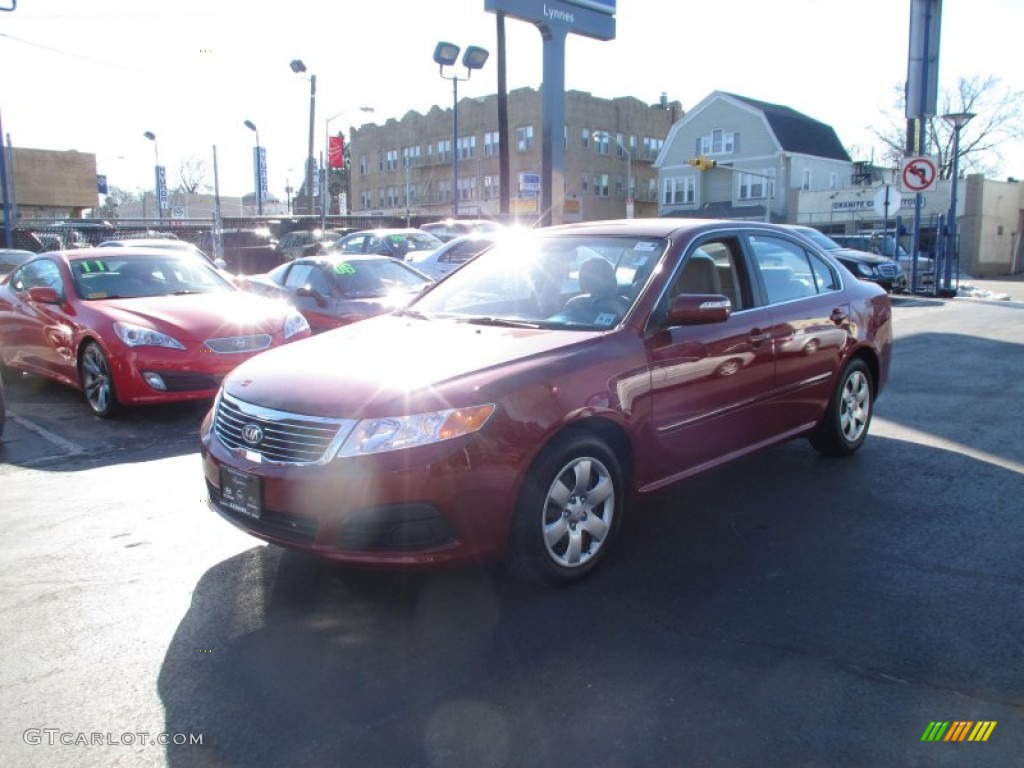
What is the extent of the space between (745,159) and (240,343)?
4941 centimetres

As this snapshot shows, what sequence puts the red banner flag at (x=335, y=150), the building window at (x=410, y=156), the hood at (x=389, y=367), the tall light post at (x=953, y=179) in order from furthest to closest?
the building window at (x=410, y=156)
the red banner flag at (x=335, y=150)
the tall light post at (x=953, y=179)
the hood at (x=389, y=367)

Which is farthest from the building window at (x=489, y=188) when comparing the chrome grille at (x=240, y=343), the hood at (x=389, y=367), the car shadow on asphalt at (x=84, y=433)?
the hood at (x=389, y=367)

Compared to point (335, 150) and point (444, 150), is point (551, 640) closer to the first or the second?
point (335, 150)

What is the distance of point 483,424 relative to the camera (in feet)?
11.5

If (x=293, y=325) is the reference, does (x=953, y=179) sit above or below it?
above

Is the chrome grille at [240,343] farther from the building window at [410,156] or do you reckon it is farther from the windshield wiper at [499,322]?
the building window at [410,156]

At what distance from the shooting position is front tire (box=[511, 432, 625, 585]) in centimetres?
365

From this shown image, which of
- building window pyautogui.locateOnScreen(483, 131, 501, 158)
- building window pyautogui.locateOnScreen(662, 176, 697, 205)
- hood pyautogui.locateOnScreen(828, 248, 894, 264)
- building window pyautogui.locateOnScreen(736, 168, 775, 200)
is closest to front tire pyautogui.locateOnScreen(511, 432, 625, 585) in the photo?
hood pyautogui.locateOnScreen(828, 248, 894, 264)

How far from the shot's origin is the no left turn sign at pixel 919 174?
1872 centimetres

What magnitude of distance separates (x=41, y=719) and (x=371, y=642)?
1166mm

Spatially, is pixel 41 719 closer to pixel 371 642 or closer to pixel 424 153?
pixel 371 642

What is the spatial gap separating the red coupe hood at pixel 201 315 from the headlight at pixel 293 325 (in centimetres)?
6

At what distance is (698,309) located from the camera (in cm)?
421

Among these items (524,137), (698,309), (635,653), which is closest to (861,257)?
(698,309)
